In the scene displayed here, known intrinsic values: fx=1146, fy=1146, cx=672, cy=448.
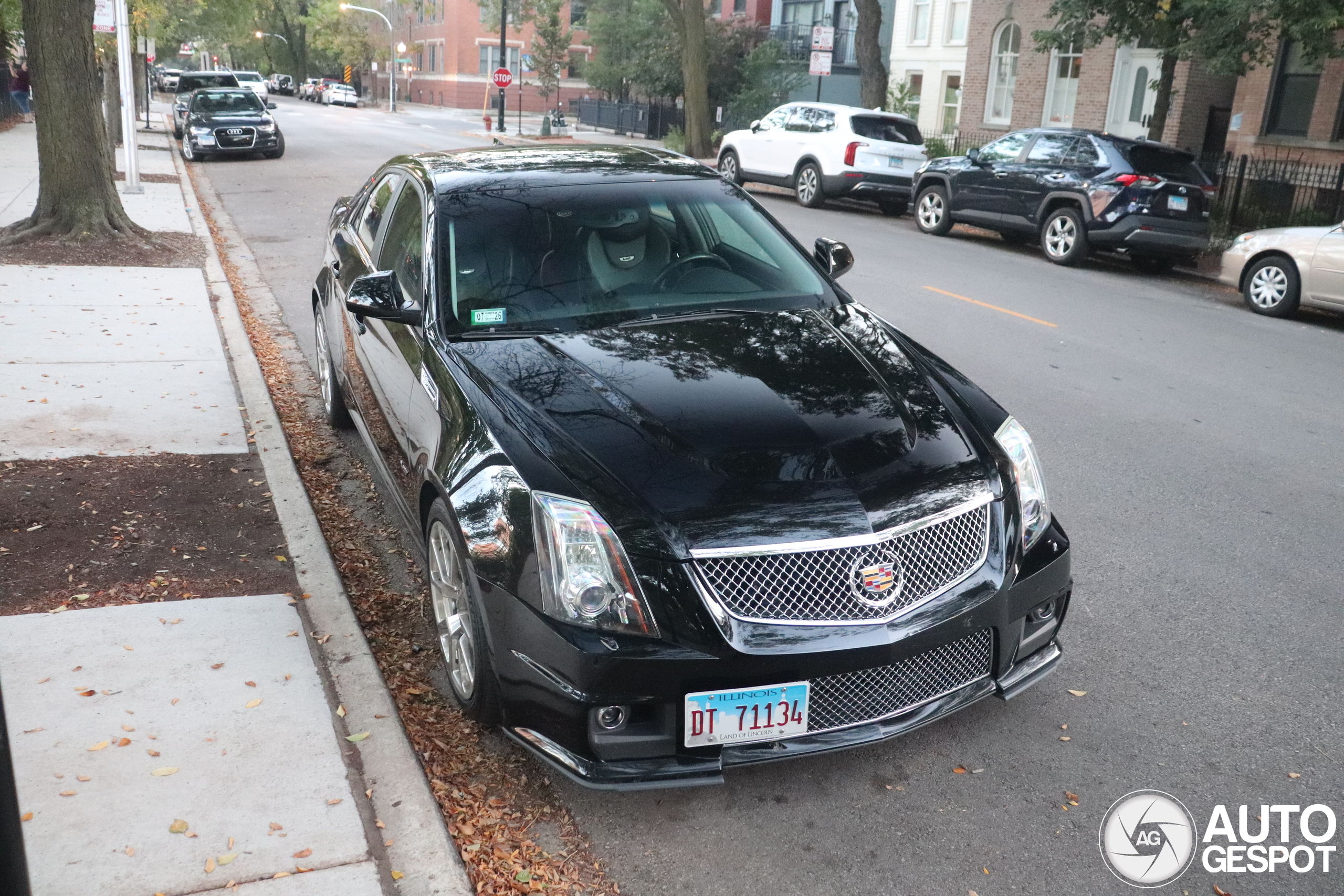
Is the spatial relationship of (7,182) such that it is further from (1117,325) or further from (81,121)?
(1117,325)

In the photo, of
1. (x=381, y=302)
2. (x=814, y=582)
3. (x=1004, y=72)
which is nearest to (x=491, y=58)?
(x=1004, y=72)

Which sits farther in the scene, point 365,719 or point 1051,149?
point 1051,149

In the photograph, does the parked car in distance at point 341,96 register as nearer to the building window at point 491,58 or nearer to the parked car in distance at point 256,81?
the building window at point 491,58

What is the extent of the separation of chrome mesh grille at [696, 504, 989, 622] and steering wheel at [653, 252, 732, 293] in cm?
178

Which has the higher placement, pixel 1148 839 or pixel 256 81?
pixel 256 81

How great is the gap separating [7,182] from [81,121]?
7.00 metres

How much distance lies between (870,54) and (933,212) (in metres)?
9.94

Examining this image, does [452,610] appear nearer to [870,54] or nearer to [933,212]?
[933,212]

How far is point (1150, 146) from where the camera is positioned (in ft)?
47.9

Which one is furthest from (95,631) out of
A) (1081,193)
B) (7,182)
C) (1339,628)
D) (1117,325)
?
(7,182)

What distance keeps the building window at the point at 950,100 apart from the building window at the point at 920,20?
1.58 metres

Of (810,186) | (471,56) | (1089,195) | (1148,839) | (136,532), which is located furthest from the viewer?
(471,56)

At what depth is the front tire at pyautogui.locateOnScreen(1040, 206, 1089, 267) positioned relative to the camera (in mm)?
14703

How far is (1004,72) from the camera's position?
99.3 ft
